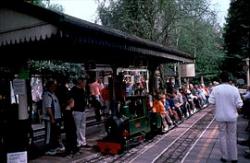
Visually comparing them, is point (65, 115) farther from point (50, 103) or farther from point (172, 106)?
point (172, 106)

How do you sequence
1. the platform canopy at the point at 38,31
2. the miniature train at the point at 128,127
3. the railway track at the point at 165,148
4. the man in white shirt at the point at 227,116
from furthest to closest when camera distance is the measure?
the miniature train at the point at 128,127 → the railway track at the point at 165,148 → the man in white shirt at the point at 227,116 → the platform canopy at the point at 38,31

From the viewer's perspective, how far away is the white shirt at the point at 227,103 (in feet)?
28.2

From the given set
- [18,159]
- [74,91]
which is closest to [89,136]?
[74,91]

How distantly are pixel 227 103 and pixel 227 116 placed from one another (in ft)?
0.91

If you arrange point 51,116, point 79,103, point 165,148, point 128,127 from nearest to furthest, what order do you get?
point 51,116
point 79,103
point 128,127
point 165,148

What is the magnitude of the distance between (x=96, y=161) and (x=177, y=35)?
2191cm

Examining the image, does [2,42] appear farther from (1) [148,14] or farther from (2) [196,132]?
(1) [148,14]

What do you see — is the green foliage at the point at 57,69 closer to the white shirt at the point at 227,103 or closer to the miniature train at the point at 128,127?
the miniature train at the point at 128,127

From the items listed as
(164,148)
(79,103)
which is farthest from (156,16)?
(79,103)

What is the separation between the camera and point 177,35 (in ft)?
100

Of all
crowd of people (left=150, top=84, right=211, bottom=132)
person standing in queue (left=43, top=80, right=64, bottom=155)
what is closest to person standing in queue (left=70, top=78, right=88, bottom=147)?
person standing in queue (left=43, top=80, right=64, bottom=155)

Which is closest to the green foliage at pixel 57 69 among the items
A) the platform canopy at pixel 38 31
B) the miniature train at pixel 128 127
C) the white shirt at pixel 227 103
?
the miniature train at pixel 128 127

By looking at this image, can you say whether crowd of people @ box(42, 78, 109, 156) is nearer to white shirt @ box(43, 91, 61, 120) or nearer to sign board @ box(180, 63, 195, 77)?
white shirt @ box(43, 91, 61, 120)

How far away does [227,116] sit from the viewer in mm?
8594
